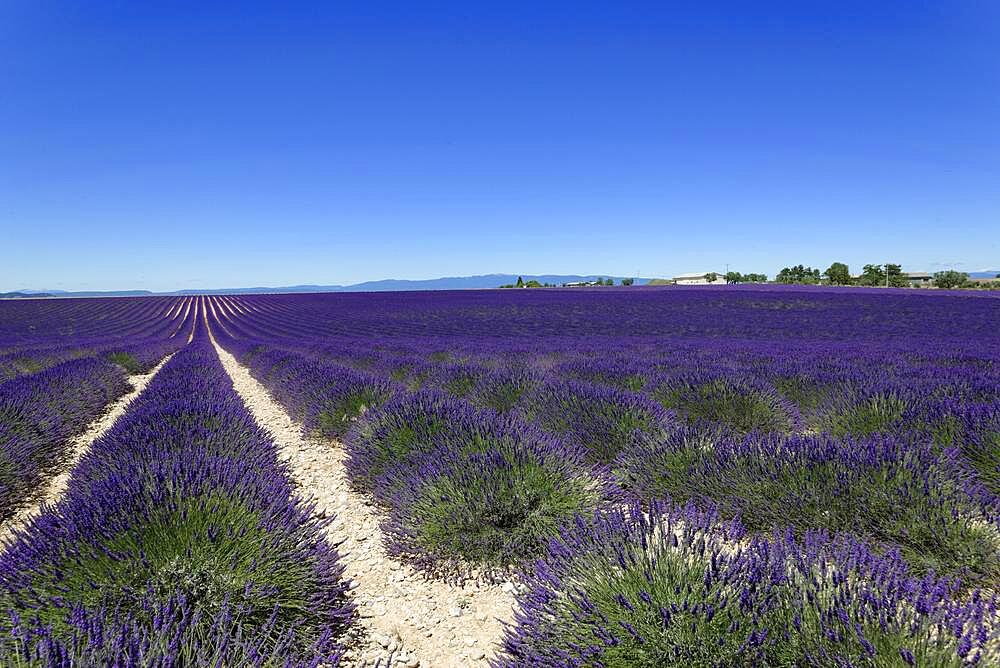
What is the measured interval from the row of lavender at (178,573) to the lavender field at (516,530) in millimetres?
12

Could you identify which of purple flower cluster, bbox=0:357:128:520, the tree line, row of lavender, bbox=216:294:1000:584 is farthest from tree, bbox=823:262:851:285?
purple flower cluster, bbox=0:357:128:520

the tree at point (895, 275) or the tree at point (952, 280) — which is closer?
the tree at point (952, 280)

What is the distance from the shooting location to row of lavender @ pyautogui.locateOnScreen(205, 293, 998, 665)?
152 cm

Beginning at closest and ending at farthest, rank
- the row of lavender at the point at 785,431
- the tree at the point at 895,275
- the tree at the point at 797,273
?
the row of lavender at the point at 785,431 < the tree at the point at 895,275 < the tree at the point at 797,273

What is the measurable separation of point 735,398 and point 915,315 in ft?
66.8

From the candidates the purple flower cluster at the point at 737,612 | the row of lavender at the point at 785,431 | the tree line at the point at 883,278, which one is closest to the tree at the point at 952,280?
the tree line at the point at 883,278

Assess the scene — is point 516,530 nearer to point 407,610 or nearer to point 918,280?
point 407,610

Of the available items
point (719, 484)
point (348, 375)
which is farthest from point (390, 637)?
point (348, 375)

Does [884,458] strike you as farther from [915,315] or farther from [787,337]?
[915,315]

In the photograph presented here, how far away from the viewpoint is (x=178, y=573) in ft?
6.34

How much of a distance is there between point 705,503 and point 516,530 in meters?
1.27

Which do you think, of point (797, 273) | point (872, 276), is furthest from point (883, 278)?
point (797, 273)

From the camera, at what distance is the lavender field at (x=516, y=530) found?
1.53 meters

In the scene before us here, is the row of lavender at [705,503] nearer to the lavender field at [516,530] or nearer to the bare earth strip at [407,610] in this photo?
the lavender field at [516,530]
